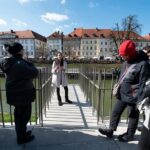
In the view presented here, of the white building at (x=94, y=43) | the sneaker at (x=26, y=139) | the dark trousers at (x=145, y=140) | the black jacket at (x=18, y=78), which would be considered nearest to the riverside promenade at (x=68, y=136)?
the sneaker at (x=26, y=139)

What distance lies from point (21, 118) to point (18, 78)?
0.67 meters

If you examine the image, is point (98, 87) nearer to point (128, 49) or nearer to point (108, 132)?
point (108, 132)

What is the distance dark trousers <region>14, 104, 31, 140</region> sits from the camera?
3.69 meters

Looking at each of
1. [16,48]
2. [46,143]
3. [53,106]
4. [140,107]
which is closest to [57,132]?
[46,143]

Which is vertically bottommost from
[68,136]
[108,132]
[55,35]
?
[68,136]

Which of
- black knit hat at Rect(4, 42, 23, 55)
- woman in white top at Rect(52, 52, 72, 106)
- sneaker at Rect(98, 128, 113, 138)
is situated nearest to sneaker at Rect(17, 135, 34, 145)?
sneaker at Rect(98, 128, 113, 138)

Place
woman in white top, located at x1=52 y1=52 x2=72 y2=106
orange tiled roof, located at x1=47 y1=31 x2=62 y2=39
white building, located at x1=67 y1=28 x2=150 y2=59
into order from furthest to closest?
orange tiled roof, located at x1=47 y1=31 x2=62 y2=39
white building, located at x1=67 y1=28 x2=150 y2=59
woman in white top, located at x1=52 y1=52 x2=72 y2=106

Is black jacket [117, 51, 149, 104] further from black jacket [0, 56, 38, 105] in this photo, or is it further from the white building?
the white building

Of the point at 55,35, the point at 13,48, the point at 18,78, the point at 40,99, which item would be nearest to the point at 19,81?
the point at 18,78

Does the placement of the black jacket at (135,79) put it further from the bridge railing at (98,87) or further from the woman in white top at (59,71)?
the woman in white top at (59,71)

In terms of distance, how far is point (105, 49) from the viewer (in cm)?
8912

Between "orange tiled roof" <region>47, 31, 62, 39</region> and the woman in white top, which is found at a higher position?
"orange tiled roof" <region>47, 31, 62, 39</region>

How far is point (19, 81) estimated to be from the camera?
3533 mm

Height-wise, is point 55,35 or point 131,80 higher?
point 55,35
